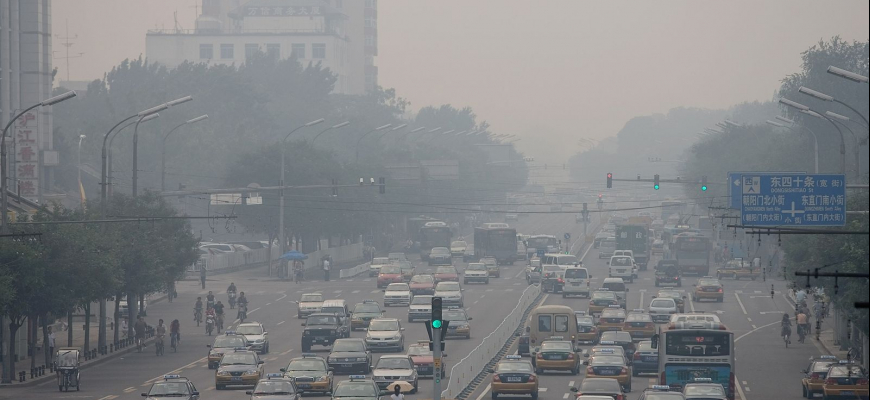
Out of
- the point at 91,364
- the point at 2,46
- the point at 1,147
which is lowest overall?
the point at 91,364

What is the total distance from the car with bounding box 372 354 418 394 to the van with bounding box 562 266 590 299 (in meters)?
36.4

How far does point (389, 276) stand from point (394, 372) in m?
43.2

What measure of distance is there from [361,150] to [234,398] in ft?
392

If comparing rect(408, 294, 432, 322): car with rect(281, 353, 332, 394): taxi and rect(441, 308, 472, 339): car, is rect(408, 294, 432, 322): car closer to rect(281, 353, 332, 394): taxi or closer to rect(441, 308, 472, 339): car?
rect(441, 308, 472, 339): car

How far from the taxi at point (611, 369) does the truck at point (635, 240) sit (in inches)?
2572

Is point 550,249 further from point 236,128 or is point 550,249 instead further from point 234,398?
point 234,398

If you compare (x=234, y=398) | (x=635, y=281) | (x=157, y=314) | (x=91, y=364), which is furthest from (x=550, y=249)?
(x=234, y=398)

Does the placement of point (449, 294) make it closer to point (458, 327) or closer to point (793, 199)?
point (458, 327)

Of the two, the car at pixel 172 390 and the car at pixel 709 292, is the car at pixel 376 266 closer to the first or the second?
the car at pixel 709 292

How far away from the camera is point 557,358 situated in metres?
45.9

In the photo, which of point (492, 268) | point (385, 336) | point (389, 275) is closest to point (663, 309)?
point (385, 336)

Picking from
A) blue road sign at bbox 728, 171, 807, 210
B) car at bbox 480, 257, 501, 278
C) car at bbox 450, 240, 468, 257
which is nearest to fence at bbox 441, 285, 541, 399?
blue road sign at bbox 728, 171, 807, 210

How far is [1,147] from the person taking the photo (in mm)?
41750

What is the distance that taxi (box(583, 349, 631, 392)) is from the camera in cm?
4038
